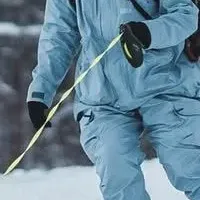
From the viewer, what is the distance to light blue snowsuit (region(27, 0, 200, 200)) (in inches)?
88.1

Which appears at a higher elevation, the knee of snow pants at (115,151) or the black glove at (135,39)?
the black glove at (135,39)

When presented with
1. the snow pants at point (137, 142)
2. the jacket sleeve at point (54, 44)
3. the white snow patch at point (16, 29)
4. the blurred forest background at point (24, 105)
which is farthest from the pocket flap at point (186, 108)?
the white snow patch at point (16, 29)

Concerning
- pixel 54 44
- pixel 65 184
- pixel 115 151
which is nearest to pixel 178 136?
pixel 115 151

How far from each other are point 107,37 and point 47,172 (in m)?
0.95

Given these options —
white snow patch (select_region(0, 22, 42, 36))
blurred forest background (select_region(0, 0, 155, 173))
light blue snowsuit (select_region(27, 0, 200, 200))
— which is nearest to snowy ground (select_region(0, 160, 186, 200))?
blurred forest background (select_region(0, 0, 155, 173))

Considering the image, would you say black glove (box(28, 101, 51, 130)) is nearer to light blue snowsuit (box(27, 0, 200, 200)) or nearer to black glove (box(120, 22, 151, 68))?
light blue snowsuit (box(27, 0, 200, 200))

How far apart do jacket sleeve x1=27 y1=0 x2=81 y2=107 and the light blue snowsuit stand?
0.02m

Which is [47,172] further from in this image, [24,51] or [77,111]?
[77,111]

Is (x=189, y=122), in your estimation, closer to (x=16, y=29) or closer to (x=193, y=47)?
(x=193, y=47)

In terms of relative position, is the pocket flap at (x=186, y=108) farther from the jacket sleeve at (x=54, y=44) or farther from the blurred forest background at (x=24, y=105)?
the blurred forest background at (x=24, y=105)

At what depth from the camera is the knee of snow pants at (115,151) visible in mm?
2217

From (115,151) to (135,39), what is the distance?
0.98ft

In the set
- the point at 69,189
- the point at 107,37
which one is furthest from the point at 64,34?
the point at 69,189

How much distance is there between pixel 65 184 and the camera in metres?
3.12
